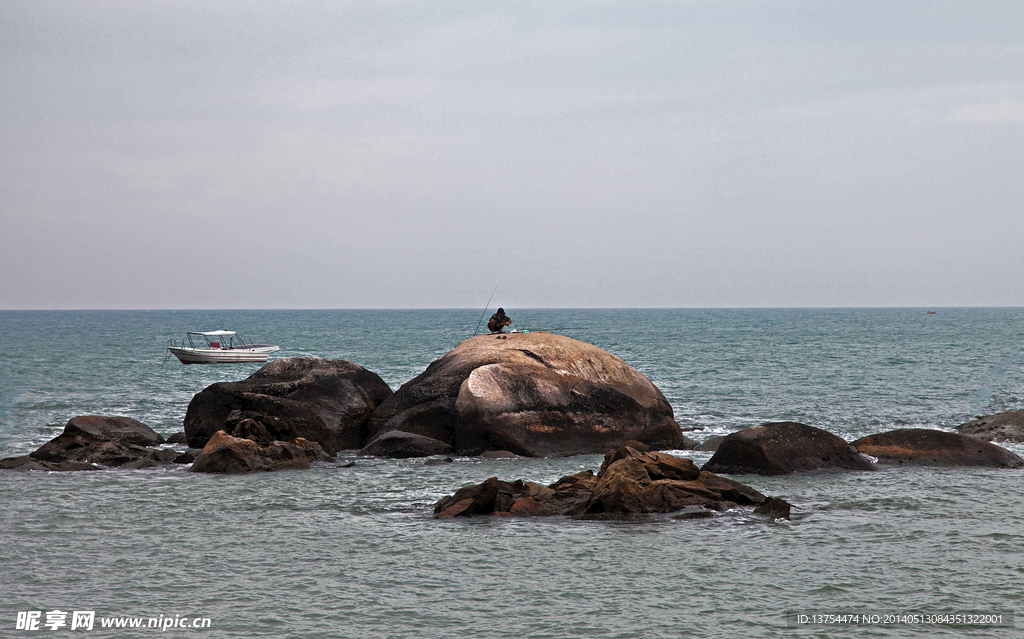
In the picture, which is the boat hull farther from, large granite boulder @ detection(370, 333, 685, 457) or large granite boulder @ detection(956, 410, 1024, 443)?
large granite boulder @ detection(956, 410, 1024, 443)

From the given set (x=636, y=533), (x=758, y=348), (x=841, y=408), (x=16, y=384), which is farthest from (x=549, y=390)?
(x=758, y=348)

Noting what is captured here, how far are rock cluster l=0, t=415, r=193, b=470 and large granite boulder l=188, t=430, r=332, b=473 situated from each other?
4.40 ft

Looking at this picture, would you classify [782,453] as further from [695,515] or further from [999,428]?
[999,428]

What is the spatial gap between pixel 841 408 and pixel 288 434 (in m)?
20.9

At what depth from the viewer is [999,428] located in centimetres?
2375

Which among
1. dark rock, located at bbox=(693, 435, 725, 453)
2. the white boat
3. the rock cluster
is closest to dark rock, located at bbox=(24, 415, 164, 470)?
the rock cluster

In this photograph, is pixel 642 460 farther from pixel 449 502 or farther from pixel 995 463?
pixel 995 463

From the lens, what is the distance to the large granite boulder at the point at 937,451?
18.8 m

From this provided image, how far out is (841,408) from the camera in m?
31.9

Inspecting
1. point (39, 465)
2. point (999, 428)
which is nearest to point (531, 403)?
point (39, 465)

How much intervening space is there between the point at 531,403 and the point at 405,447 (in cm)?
339

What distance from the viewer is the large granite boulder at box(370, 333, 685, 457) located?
21266 mm


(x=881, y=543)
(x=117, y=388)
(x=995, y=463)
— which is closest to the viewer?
(x=881, y=543)

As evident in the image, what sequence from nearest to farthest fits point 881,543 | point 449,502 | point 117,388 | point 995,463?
point 881,543
point 449,502
point 995,463
point 117,388
